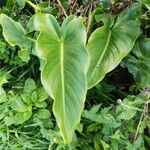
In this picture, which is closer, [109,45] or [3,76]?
[109,45]

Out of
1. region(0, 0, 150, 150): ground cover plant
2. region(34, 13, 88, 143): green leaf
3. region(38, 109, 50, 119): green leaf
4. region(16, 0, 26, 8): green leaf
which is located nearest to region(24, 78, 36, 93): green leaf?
region(0, 0, 150, 150): ground cover plant

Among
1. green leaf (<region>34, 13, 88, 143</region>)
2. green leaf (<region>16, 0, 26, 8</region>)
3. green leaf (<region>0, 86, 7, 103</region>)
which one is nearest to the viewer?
green leaf (<region>34, 13, 88, 143</region>)

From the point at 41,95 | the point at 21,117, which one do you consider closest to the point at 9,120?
the point at 21,117

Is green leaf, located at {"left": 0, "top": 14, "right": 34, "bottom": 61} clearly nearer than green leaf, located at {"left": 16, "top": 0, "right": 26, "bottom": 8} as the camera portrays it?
Yes

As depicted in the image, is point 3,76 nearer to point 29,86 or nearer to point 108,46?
point 29,86

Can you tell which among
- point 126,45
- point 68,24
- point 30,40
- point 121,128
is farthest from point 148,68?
point 30,40

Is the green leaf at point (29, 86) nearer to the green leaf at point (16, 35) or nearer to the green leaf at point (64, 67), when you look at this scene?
the green leaf at point (16, 35)

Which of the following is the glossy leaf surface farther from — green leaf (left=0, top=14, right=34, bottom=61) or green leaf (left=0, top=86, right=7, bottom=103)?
green leaf (left=0, top=86, right=7, bottom=103)
